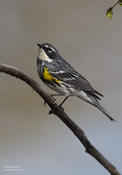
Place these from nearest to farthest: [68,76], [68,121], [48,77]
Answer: [68,121], [48,77], [68,76]

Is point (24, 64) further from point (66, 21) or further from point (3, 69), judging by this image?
point (3, 69)

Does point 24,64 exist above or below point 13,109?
above

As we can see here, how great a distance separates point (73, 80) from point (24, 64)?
52.4 inches

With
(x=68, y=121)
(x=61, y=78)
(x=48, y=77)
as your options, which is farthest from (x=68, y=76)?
(x=68, y=121)

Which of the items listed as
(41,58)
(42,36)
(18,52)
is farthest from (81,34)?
(41,58)

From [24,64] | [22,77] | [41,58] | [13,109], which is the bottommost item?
[13,109]

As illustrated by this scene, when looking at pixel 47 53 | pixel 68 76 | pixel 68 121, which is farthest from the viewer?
pixel 47 53

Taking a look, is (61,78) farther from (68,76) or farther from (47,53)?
(47,53)

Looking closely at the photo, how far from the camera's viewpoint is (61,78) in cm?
312

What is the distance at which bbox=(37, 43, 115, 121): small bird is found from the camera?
2961mm

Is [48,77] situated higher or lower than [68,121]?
lower

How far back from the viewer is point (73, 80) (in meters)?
3.16

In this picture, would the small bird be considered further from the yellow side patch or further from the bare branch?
the bare branch

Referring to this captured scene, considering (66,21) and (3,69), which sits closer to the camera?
(3,69)
